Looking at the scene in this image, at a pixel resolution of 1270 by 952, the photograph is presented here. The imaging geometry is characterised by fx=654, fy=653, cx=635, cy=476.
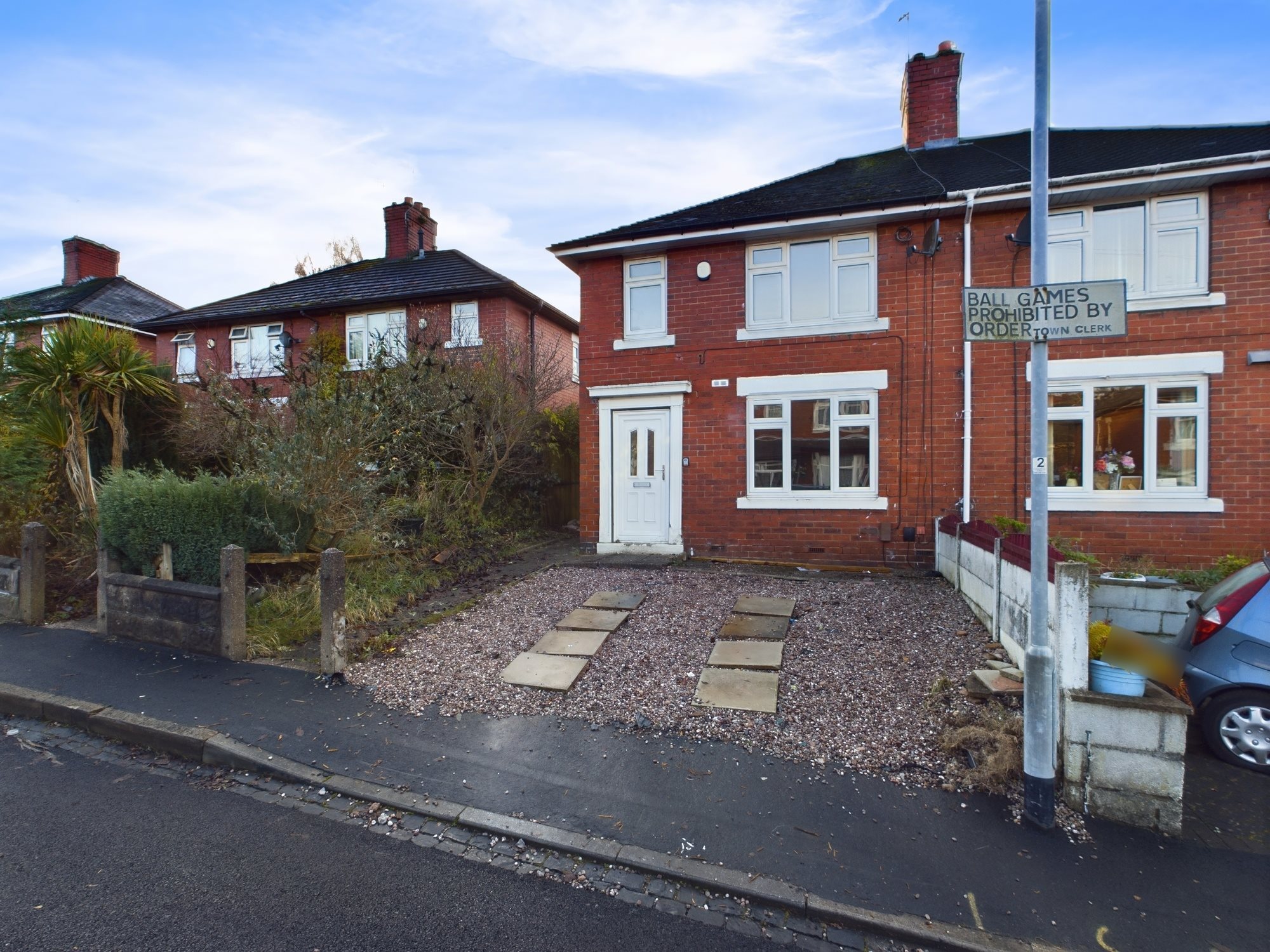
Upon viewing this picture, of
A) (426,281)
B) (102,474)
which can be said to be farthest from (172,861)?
(426,281)

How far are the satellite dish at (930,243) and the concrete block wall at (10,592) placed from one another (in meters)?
11.8

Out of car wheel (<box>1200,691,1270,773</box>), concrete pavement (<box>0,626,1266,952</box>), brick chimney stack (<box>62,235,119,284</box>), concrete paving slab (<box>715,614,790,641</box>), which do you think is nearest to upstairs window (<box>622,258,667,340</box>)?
concrete paving slab (<box>715,614,790,641</box>)

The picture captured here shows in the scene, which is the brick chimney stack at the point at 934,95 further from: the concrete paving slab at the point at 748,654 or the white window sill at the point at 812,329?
the concrete paving slab at the point at 748,654

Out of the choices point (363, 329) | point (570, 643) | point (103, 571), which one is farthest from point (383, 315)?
point (570, 643)

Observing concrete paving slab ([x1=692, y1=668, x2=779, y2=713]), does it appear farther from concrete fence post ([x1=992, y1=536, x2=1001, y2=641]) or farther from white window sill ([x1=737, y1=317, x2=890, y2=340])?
white window sill ([x1=737, y1=317, x2=890, y2=340])

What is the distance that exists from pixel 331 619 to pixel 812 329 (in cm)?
750

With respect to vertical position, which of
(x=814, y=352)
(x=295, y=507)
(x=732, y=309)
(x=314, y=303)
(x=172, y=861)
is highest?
(x=314, y=303)

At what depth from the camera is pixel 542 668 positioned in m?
5.37

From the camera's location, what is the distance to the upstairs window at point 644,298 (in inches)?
413

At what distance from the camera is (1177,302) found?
8391 millimetres

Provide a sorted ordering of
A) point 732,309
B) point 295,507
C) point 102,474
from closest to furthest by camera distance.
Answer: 1. point 295,507
2. point 102,474
3. point 732,309

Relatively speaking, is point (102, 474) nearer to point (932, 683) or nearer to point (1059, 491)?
point (932, 683)

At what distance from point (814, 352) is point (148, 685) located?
8648 mm

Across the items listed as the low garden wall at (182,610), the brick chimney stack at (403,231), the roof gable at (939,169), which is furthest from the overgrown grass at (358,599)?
the brick chimney stack at (403,231)
